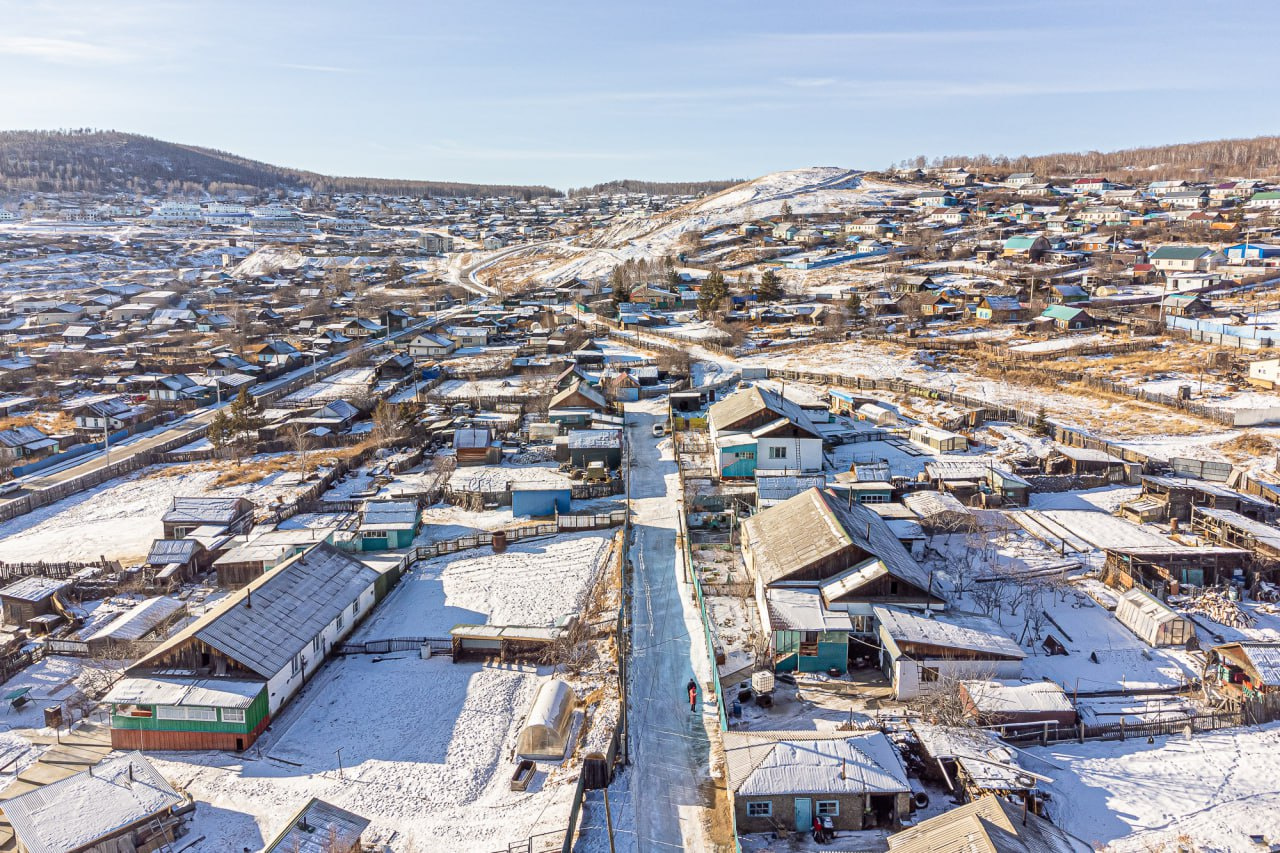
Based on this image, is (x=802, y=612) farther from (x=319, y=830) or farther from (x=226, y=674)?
(x=226, y=674)

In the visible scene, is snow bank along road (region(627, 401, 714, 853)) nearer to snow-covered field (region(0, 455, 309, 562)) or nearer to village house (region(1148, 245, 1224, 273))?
snow-covered field (region(0, 455, 309, 562))

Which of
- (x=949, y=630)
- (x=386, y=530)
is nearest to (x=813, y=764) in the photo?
(x=949, y=630)

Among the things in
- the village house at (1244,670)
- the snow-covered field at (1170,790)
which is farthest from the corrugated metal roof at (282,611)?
the village house at (1244,670)

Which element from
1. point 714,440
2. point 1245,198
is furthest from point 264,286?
point 1245,198

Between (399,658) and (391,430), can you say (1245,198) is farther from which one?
(399,658)

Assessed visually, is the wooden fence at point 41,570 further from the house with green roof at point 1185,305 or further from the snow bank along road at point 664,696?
the house with green roof at point 1185,305

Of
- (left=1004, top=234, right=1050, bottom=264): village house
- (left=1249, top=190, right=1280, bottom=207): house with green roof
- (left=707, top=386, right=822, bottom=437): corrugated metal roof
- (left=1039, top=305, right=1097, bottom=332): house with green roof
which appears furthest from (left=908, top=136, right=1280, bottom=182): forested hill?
(left=707, top=386, right=822, bottom=437): corrugated metal roof
